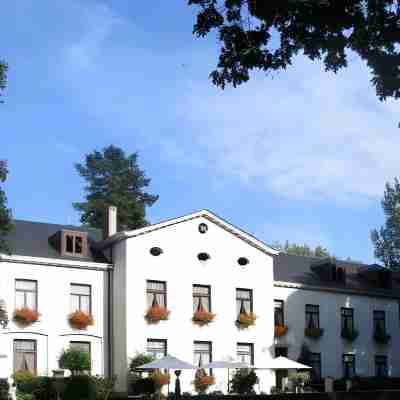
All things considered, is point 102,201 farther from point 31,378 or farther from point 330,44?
point 330,44

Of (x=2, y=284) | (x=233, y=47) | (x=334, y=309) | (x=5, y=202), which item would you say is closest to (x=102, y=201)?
(x=334, y=309)

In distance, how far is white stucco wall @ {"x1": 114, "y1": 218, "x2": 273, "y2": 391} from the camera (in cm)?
3869

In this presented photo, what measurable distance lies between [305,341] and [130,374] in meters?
10.8

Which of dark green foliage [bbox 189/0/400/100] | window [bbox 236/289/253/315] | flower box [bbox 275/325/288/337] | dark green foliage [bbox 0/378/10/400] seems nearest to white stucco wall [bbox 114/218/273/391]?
window [bbox 236/289/253/315]

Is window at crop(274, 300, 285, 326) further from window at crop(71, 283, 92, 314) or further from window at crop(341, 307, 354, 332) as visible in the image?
window at crop(71, 283, 92, 314)

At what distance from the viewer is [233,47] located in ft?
50.7

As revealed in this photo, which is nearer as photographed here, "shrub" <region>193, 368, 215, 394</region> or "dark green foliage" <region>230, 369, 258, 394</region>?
"dark green foliage" <region>230, 369, 258, 394</region>

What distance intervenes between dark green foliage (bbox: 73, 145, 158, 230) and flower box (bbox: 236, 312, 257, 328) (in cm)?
2506

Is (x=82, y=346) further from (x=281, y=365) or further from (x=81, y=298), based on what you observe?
(x=281, y=365)

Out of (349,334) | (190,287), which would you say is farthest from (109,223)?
(349,334)

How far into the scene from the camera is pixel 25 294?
3712 cm

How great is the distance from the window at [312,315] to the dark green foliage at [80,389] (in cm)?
1478

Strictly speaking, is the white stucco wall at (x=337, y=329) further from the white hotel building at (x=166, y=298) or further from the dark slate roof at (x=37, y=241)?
the dark slate roof at (x=37, y=241)

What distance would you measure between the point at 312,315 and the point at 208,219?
829 centimetres
